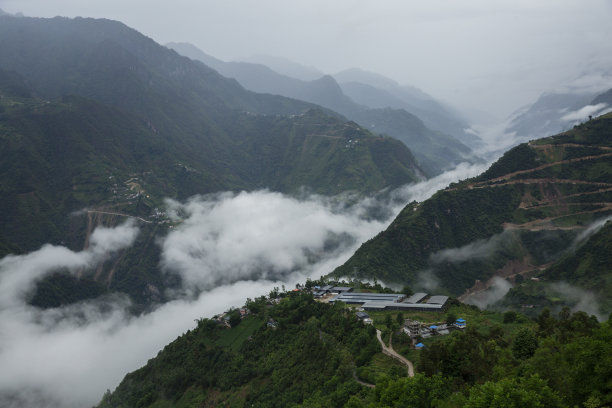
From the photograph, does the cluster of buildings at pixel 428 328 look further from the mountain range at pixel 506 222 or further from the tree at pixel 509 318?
the mountain range at pixel 506 222

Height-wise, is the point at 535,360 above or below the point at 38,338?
below

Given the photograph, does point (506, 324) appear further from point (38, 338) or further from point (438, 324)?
point (38, 338)

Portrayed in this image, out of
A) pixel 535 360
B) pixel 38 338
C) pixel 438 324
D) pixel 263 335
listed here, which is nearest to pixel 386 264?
pixel 263 335

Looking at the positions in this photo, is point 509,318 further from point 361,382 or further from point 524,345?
point 361,382

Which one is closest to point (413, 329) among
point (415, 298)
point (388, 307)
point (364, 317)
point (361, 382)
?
point (361, 382)

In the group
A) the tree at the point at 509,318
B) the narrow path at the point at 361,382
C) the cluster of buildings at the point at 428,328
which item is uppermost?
the cluster of buildings at the point at 428,328

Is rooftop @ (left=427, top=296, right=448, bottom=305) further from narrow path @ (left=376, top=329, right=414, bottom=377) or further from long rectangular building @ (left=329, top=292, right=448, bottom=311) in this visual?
narrow path @ (left=376, top=329, right=414, bottom=377)

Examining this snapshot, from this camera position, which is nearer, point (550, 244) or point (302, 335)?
point (302, 335)

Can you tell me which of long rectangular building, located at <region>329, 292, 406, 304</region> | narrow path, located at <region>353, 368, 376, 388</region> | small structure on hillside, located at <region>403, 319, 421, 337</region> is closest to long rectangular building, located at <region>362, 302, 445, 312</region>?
long rectangular building, located at <region>329, 292, 406, 304</region>

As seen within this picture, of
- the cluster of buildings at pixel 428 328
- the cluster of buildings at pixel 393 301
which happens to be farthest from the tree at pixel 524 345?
the cluster of buildings at pixel 393 301
